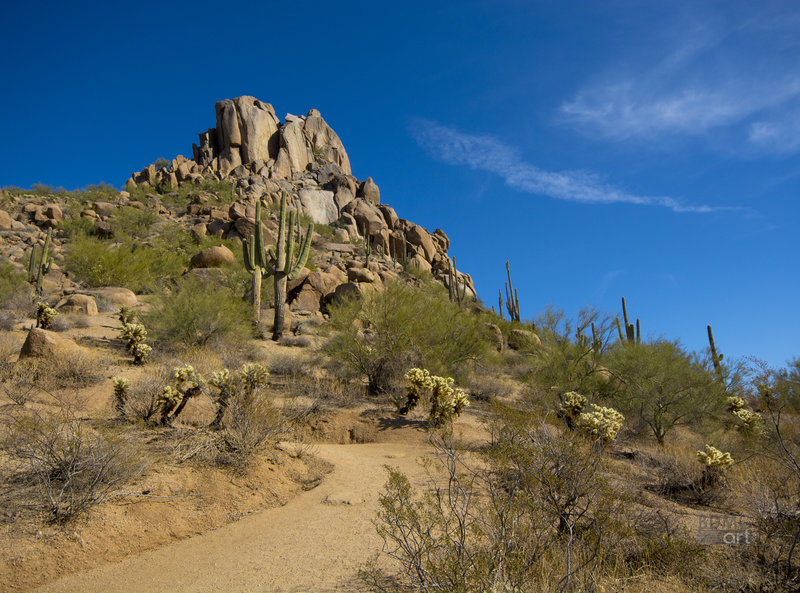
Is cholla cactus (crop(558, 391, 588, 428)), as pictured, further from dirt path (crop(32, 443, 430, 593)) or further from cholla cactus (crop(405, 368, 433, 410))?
dirt path (crop(32, 443, 430, 593))

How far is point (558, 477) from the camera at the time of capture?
167 inches

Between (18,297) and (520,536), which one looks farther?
(18,297)

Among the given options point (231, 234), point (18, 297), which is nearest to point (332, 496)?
point (18, 297)

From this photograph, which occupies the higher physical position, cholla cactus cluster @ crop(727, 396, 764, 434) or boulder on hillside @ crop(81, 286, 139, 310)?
boulder on hillside @ crop(81, 286, 139, 310)

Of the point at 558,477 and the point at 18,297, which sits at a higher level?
the point at 18,297

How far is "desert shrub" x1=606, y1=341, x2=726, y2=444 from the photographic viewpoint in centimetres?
1066

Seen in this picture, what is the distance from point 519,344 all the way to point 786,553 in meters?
17.8

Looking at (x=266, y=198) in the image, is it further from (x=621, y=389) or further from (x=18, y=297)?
(x=621, y=389)

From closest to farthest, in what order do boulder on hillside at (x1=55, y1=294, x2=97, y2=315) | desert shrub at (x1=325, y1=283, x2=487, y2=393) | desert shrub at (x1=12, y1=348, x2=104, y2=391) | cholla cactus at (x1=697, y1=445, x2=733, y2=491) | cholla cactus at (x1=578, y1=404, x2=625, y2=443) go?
cholla cactus at (x1=697, y1=445, x2=733, y2=491), cholla cactus at (x1=578, y1=404, x2=625, y2=443), desert shrub at (x1=12, y1=348, x2=104, y2=391), desert shrub at (x1=325, y1=283, x2=487, y2=393), boulder on hillside at (x1=55, y1=294, x2=97, y2=315)

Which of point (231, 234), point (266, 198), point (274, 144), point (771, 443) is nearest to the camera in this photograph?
point (771, 443)

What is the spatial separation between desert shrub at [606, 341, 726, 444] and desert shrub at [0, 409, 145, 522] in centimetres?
1026

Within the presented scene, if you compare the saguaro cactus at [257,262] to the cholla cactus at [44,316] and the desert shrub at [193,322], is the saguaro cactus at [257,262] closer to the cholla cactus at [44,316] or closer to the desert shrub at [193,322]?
the desert shrub at [193,322]

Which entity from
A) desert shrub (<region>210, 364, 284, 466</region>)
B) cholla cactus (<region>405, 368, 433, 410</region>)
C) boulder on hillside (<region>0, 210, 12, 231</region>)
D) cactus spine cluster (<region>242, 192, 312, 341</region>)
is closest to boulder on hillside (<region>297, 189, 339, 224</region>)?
A: boulder on hillside (<region>0, 210, 12, 231</region>)

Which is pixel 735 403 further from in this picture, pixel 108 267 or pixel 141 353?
pixel 108 267
